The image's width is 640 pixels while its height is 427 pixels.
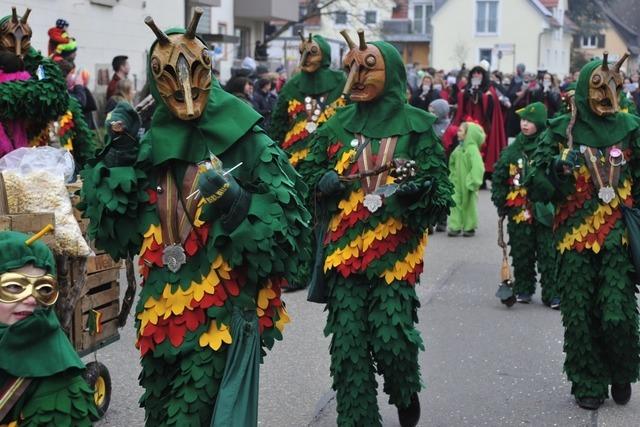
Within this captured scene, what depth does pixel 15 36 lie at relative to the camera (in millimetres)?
7914

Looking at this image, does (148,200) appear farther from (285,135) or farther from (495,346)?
(285,135)

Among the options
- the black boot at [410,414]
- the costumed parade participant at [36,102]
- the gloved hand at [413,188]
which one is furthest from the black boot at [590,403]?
the costumed parade participant at [36,102]

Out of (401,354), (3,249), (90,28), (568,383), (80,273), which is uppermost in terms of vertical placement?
(90,28)

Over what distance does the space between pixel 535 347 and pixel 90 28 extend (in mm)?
12899

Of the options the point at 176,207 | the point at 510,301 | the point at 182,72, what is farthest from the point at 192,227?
the point at 510,301

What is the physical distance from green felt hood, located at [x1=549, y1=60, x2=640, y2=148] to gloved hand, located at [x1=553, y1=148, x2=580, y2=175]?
163mm

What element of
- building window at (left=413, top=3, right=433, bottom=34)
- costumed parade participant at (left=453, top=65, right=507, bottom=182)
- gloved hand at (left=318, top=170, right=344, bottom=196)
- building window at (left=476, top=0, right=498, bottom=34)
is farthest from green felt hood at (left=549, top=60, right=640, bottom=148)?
building window at (left=413, top=3, right=433, bottom=34)

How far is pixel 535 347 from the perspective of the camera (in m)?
8.79

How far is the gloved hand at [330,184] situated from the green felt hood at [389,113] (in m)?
0.31

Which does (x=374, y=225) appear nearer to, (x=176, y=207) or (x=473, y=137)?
(x=176, y=207)

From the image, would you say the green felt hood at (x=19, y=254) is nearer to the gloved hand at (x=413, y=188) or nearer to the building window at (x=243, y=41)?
the gloved hand at (x=413, y=188)

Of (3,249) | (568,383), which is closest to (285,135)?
(568,383)

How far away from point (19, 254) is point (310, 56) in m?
7.38

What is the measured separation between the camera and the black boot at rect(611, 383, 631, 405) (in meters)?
7.07
